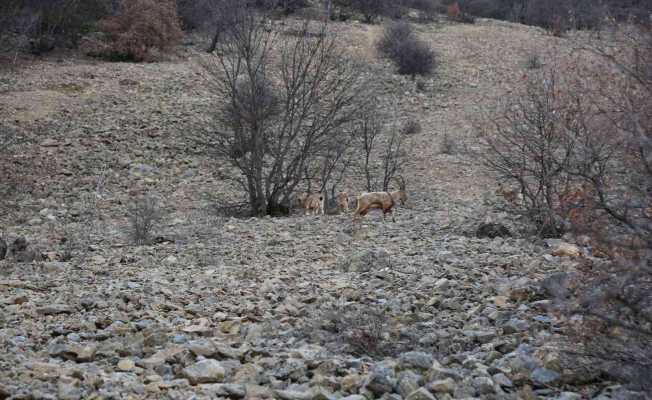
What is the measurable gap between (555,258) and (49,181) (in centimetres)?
1031

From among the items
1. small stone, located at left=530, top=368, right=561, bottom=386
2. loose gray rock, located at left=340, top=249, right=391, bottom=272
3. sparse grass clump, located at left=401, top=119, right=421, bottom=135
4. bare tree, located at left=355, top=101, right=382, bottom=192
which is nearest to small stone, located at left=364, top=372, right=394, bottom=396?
small stone, located at left=530, top=368, right=561, bottom=386

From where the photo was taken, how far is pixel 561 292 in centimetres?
269

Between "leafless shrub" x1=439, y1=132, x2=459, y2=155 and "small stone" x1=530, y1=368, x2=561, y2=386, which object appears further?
"leafless shrub" x1=439, y1=132, x2=459, y2=155

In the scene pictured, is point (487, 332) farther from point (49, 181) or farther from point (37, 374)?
point (49, 181)

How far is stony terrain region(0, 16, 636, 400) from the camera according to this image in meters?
3.34

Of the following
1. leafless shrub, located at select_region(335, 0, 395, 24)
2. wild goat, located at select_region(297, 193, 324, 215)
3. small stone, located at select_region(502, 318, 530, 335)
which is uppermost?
leafless shrub, located at select_region(335, 0, 395, 24)

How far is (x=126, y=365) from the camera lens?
141 inches

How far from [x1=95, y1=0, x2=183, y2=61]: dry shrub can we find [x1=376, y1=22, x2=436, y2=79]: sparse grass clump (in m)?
7.63

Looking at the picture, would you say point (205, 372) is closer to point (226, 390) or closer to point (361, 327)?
point (226, 390)

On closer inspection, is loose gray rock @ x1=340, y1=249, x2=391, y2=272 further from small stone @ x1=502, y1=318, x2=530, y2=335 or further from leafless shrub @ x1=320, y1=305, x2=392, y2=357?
small stone @ x1=502, y1=318, x2=530, y2=335

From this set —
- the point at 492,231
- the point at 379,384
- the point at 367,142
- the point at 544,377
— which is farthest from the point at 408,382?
the point at 367,142

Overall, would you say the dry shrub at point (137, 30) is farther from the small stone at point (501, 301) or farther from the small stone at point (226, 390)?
the small stone at point (226, 390)

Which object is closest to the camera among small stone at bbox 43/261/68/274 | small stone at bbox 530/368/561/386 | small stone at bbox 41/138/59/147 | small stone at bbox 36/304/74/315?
small stone at bbox 530/368/561/386

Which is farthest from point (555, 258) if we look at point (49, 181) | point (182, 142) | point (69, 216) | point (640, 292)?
point (182, 142)
